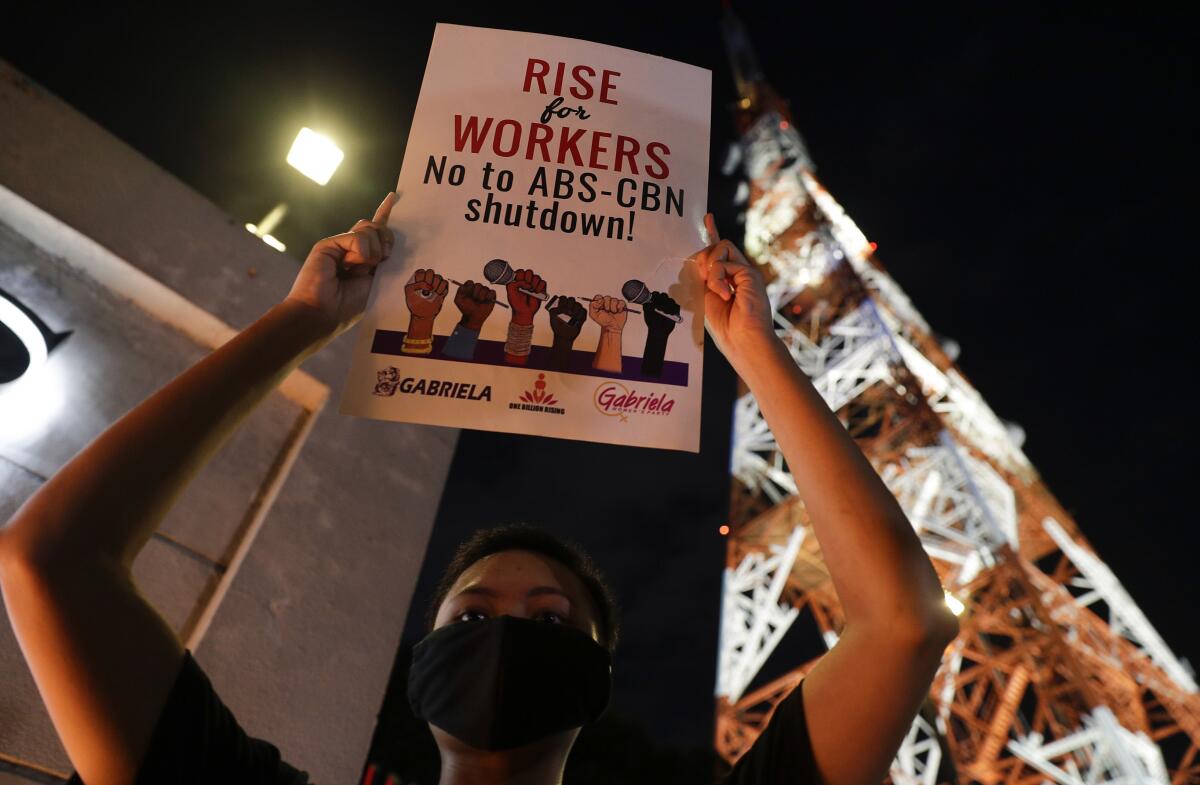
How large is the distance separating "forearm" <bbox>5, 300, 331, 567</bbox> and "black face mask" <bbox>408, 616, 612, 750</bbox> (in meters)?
0.79

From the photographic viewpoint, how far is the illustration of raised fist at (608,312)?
6.97ft

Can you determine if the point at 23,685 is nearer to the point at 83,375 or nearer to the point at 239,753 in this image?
the point at 83,375

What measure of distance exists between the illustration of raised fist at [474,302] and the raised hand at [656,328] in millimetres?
514

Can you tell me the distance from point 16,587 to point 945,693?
18.0 m

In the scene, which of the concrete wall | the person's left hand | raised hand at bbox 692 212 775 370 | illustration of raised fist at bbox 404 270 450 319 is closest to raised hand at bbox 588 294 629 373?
raised hand at bbox 692 212 775 370

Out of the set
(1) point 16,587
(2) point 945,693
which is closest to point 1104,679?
(2) point 945,693

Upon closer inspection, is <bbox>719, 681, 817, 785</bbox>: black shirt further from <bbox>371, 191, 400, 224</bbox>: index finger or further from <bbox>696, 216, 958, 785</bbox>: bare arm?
<bbox>371, 191, 400, 224</bbox>: index finger

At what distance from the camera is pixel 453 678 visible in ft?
5.58

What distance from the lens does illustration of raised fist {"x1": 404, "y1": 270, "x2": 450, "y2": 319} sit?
81.7 inches

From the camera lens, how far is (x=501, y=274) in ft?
7.09

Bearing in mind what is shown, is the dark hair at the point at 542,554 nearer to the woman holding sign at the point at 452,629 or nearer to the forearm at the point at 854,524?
the woman holding sign at the point at 452,629

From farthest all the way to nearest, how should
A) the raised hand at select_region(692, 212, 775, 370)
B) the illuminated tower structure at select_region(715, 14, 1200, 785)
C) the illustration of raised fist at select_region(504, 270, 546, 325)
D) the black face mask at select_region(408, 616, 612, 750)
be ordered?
the illuminated tower structure at select_region(715, 14, 1200, 785), the illustration of raised fist at select_region(504, 270, 546, 325), the raised hand at select_region(692, 212, 775, 370), the black face mask at select_region(408, 616, 612, 750)

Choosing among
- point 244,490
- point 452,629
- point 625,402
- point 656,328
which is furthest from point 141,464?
point 244,490

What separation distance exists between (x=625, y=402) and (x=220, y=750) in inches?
53.0
